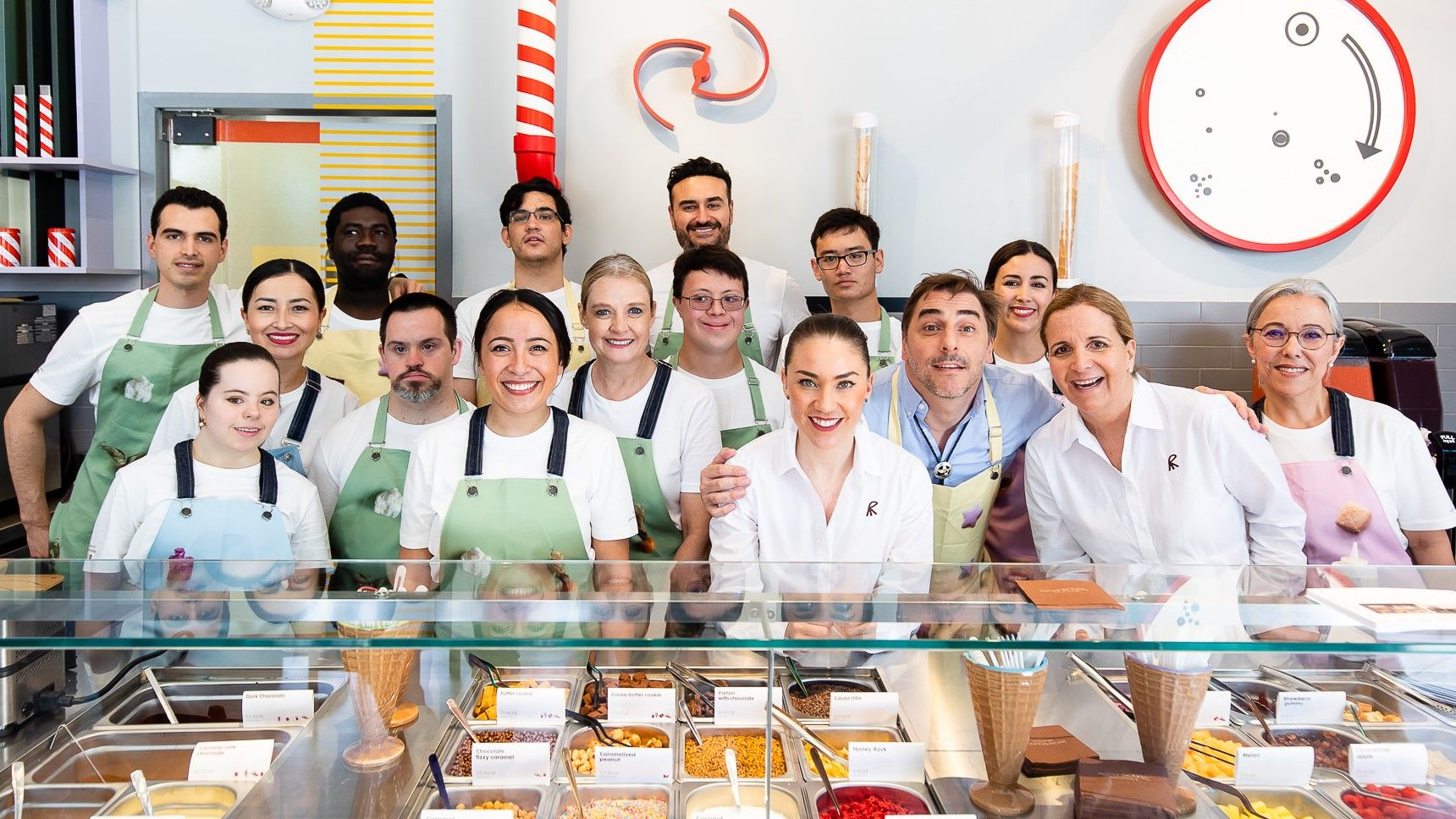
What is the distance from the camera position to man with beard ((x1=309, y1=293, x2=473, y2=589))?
2740 millimetres

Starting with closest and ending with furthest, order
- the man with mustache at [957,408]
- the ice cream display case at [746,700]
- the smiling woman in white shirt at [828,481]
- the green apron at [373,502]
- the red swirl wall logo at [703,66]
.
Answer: the ice cream display case at [746,700] → the smiling woman in white shirt at [828,481] → the man with mustache at [957,408] → the green apron at [373,502] → the red swirl wall logo at [703,66]

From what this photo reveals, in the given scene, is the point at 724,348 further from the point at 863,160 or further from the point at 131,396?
the point at 131,396

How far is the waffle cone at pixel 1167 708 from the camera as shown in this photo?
5.00 feet

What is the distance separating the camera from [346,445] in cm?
277

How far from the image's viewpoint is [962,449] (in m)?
2.72

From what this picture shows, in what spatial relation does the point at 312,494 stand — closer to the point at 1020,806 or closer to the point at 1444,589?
the point at 1020,806

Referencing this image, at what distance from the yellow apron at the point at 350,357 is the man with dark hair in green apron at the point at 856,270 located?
1.62 metres

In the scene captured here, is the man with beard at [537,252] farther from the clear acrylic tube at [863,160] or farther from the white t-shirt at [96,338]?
the clear acrylic tube at [863,160]

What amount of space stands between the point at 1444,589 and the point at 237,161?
178 inches

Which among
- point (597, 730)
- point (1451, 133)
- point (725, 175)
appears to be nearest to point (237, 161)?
point (725, 175)

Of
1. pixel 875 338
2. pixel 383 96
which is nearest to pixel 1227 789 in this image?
pixel 875 338

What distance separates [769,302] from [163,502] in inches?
84.4

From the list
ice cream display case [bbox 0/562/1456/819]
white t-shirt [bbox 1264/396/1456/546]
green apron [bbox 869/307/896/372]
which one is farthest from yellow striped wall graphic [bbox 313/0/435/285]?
white t-shirt [bbox 1264/396/1456/546]

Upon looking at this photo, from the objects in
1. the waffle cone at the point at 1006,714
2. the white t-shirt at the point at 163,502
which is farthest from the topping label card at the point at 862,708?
the white t-shirt at the point at 163,502
